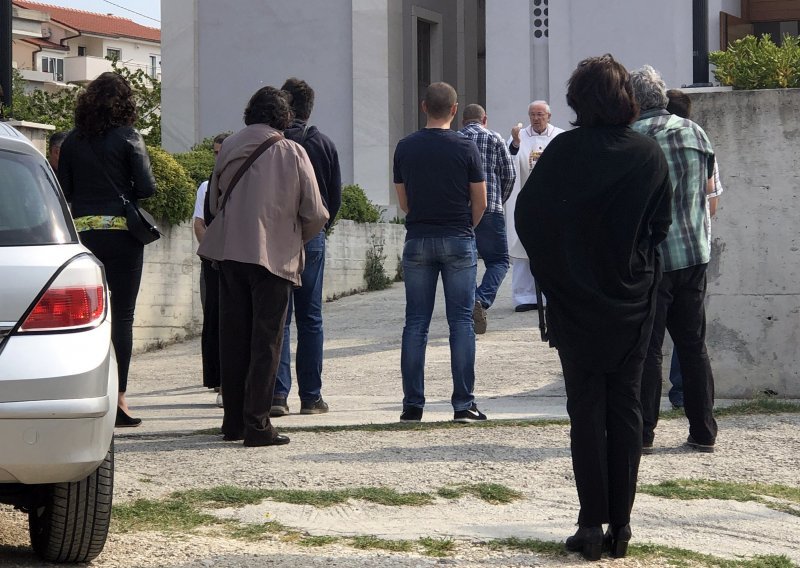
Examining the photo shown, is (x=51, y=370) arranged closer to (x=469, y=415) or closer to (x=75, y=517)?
(x=75, y=517)

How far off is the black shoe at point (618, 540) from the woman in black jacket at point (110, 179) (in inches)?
143

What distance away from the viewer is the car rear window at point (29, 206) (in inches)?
178

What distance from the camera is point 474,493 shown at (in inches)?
234

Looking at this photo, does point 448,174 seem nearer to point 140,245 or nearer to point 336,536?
point 140,245

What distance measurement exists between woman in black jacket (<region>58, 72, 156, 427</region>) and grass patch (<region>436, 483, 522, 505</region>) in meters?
2.54

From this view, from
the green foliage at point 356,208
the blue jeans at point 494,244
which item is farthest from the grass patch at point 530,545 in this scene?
the green foliage at point 356,208

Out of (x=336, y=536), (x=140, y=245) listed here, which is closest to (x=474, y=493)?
(x=336, y=536)

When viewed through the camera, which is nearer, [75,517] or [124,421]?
[75,517]

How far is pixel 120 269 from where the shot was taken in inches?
301

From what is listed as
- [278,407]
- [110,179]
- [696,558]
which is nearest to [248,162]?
[110,179]

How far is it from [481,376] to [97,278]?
6096mm

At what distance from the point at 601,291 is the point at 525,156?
843 centimetres

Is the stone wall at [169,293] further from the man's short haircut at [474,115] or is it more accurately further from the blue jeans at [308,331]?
the blue jeans at [308,331]

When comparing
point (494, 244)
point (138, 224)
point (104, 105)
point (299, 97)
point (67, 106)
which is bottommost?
point (494, 244)
